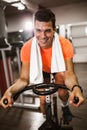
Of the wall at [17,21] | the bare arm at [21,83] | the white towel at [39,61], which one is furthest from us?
the wall at [17,21]

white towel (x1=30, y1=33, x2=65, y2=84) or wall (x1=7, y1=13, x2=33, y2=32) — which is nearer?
white towel (x1=30, y1=33, x2=65, y2=84)

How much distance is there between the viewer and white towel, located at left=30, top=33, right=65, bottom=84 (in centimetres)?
185

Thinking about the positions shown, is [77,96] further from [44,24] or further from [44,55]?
[44,55]

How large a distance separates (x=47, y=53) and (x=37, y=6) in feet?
20.5

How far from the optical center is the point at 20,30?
9781 millimetres

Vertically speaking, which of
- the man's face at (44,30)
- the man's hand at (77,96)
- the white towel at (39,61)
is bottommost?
the man's hand at (77,96)

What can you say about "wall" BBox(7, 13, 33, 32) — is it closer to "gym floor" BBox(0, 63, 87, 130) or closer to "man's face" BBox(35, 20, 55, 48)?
"gym floor" BBox(0, 63, 87, 130)

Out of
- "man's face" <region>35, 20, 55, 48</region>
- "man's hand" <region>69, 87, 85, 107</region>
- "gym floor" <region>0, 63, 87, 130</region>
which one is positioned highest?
"man's face" <region>35, 20, 55, 48</region>

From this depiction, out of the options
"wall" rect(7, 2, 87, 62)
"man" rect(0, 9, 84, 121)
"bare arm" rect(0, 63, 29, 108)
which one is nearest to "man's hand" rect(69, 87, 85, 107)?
"man" rect(0, 9, 84, 121)

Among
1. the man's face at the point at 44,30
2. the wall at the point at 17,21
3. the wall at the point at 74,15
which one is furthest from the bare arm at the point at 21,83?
the wall at the point at 17,21

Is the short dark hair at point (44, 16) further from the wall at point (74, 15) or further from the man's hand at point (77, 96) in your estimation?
the wall at point (74, 15)

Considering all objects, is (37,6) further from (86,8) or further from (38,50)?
(38,50)

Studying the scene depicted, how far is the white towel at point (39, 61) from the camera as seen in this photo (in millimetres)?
1848

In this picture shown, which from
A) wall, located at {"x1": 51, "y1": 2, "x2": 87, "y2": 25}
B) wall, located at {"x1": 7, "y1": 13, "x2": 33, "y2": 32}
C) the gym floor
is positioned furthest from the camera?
wall, located at {"x1": 7, "y1": 13, "x2": 33, "y2": 32}
